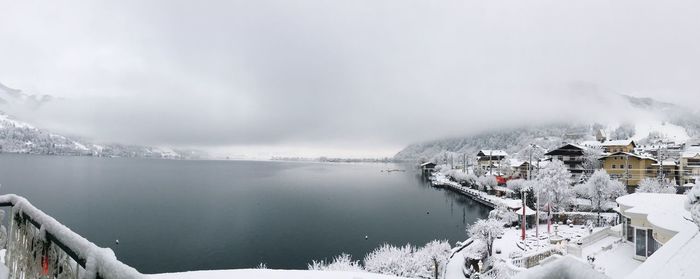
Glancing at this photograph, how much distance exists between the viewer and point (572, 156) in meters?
48.7

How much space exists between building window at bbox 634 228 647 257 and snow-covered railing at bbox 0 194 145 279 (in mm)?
20688

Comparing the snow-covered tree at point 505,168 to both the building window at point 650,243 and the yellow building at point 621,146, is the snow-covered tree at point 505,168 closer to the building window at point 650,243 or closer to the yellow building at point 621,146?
the yellow building at point 621,146

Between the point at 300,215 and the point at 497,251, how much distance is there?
94.2 ft

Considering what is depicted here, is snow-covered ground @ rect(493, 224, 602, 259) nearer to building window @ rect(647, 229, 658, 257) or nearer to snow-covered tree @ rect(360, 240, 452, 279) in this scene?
snow-covered tree @ rect(360, 240, 452, 279)

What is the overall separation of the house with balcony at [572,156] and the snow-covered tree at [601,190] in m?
8.91

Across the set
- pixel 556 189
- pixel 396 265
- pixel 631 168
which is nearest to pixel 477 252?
pixel 396 265

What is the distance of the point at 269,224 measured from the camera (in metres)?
40.2

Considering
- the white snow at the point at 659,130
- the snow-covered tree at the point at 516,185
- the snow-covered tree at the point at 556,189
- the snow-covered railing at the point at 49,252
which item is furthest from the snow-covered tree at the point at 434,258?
the white snow at the point at 659,130

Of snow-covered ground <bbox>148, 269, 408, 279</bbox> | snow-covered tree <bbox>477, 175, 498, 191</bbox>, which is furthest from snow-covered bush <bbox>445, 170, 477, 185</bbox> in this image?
snow-covered ground <bbox>148, 269, 408, 279</bbox>

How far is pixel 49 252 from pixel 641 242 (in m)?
21.3

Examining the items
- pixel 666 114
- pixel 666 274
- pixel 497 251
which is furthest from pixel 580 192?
pixel 666 114

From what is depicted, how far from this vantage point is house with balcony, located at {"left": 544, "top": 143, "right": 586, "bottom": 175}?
4825cm

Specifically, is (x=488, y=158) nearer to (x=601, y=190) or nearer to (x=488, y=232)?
(x=601, y=190)

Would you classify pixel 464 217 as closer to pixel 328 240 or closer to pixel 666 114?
pixel 328 240
